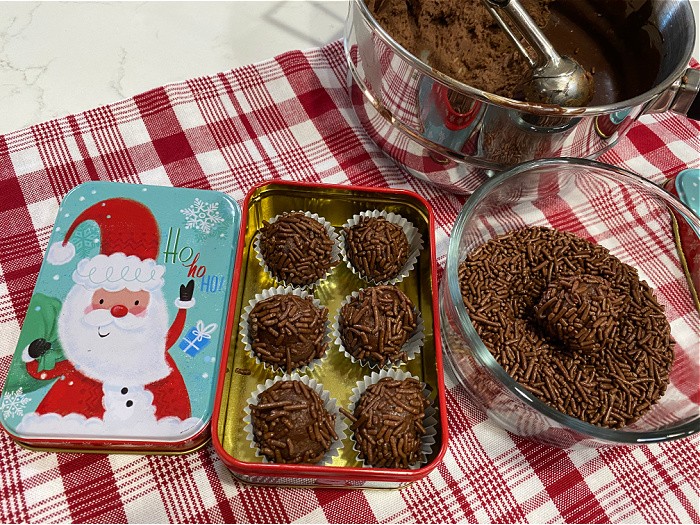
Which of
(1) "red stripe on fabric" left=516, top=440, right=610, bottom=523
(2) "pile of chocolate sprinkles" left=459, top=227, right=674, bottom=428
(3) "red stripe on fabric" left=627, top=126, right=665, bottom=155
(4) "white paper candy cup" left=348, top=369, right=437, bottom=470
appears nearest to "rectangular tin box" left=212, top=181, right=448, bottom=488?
(4) "white paper candy cup" left=348, top=369, right=437, bottom=470

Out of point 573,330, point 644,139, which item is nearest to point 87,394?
point 573,330

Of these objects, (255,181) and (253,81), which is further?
(253,81)

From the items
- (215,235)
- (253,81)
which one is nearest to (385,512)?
(215,235)

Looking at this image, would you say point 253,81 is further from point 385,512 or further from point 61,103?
point 385,512

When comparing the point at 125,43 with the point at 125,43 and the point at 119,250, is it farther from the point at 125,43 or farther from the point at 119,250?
the point at 119,250

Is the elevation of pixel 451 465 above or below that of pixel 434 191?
below
